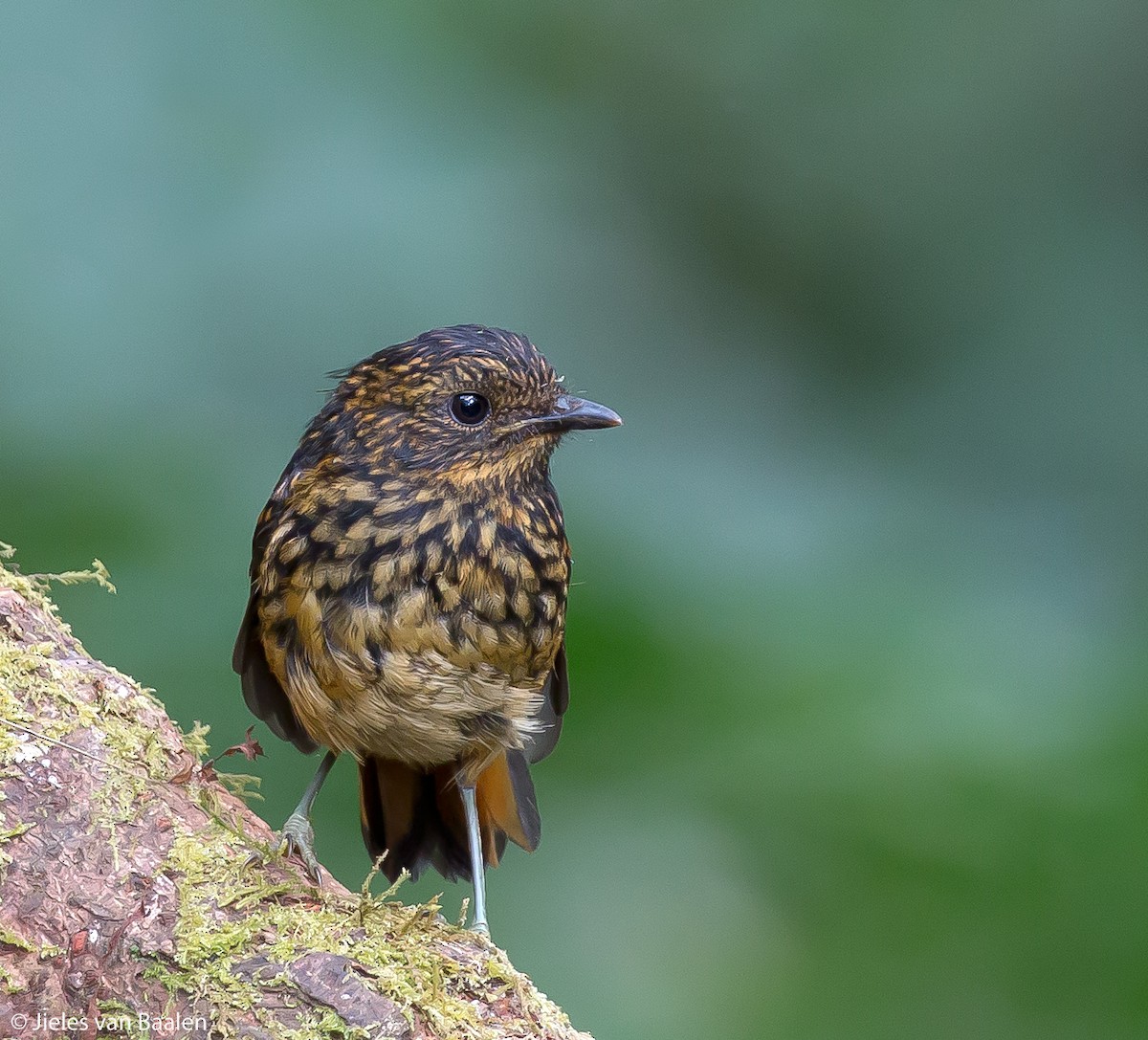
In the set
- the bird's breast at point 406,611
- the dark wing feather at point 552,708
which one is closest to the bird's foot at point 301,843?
the bird's breast at point 406,611

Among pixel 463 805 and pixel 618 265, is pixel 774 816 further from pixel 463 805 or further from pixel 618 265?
pixel 618 265

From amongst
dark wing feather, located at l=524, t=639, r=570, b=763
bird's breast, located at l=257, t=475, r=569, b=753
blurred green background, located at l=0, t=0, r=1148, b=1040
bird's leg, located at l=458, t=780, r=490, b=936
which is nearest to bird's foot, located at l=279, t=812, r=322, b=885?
bird's breast, located at l=257, t=475, r=569, b=753

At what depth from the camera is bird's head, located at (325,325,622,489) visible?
9.00 ft

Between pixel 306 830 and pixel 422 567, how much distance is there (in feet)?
1.91

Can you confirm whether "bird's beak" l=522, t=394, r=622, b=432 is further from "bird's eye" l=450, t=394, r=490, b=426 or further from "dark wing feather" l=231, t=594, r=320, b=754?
"dark wing feather" l=231, t=594, r=320, b=754

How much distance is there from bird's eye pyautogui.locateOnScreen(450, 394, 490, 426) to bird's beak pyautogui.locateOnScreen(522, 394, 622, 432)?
82 millimetres

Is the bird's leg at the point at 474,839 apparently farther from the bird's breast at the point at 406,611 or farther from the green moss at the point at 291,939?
the green moss at the point at 291,939

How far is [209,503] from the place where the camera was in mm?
3688

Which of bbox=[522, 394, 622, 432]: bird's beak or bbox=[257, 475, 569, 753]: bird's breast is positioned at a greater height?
bbox=[522, 394, 622, 432]: bird's beak

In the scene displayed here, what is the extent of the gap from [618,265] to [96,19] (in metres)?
1.68

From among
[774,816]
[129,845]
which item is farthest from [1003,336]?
[129,845]

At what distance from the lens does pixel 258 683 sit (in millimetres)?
2893

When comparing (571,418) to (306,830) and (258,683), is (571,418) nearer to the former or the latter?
(258,683)

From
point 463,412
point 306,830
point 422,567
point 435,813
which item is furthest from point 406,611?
point 435,813
